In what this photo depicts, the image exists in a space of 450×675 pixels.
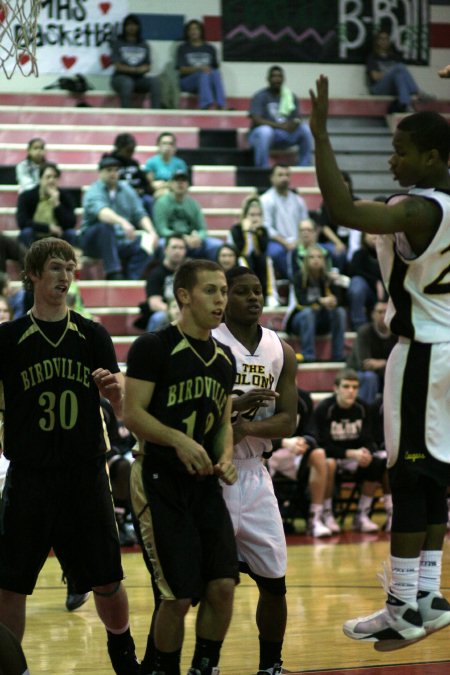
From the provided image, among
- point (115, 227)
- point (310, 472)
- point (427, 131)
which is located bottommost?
point (310, 472)

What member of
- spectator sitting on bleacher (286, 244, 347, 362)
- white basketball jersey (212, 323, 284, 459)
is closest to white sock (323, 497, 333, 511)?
spectator sitting on bleacher (286, 244, 347, 362)

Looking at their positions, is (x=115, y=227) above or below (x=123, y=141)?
below

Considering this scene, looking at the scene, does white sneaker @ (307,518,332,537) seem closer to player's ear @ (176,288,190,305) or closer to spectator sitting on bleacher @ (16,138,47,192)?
spectator sitting on bleacher @ (16,138,47,192)

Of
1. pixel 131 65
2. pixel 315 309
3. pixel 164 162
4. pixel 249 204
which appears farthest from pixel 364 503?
pixel 131 65

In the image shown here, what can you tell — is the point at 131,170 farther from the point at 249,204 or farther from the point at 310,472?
the point at 310,472

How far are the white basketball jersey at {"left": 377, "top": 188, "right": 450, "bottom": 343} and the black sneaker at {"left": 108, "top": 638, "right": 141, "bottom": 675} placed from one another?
1.90 metres

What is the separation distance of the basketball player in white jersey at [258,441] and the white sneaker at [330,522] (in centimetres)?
560

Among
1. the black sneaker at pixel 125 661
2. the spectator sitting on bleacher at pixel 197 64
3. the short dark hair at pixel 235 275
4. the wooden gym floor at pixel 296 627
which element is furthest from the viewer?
the spectator sitting on bleacher at pixel 197 64

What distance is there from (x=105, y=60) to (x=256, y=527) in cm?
1437

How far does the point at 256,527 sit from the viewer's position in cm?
546

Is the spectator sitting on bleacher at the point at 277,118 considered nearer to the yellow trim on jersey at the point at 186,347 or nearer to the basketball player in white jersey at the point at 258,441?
the basketball player in white jersey at the point at 258,441

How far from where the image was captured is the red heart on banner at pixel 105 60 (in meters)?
18.7

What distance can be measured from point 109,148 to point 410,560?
505 inches

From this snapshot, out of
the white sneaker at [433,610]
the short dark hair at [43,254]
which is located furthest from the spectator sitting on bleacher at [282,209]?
the white sneaker at [433,610]
